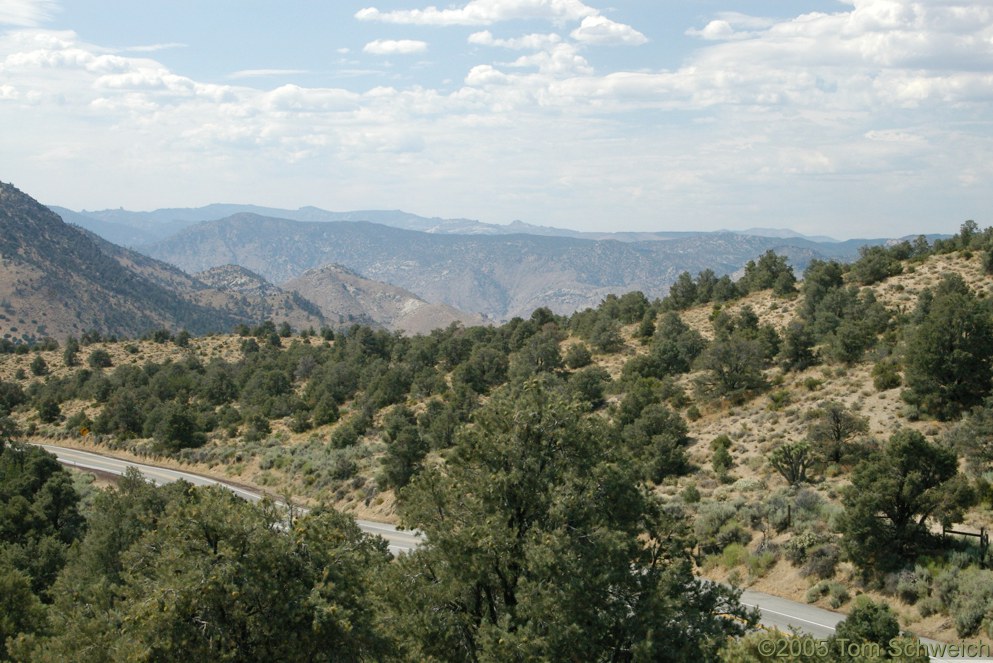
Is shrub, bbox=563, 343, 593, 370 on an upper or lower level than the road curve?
upper

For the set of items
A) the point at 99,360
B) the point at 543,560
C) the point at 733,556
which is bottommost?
the point at 99,360

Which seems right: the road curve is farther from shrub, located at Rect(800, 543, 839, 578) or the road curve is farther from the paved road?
shrub, located at Rect(800, 543, 839, 578)

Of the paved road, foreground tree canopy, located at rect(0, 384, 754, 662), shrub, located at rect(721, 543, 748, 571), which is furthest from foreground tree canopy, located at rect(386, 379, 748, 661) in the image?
shrub, located at rect(721, 543, 748, 571)

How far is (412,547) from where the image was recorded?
30141 millimetres

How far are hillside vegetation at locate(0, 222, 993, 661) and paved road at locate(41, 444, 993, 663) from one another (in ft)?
2.92

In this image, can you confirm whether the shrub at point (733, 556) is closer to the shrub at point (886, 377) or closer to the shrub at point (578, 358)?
the shrub at point (886, 377)

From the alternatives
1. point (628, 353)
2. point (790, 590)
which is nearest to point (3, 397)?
point (628, 353)

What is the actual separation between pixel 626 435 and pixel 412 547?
1184 cm

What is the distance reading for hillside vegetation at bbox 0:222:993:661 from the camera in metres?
12.9

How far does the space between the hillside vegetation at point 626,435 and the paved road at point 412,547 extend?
891 millimetres

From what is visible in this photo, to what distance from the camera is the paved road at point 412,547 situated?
19312 millimetres

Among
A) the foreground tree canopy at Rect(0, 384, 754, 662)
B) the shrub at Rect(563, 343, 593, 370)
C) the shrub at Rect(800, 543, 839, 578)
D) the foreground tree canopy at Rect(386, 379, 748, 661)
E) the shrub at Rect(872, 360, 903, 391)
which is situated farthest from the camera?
the shrub at Rect(563, 343, 593, 370)

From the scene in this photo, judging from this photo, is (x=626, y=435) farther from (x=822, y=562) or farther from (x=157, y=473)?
(x=157, y=473)

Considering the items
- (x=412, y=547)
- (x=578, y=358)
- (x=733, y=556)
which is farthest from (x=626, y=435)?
(x=578, y=358)
